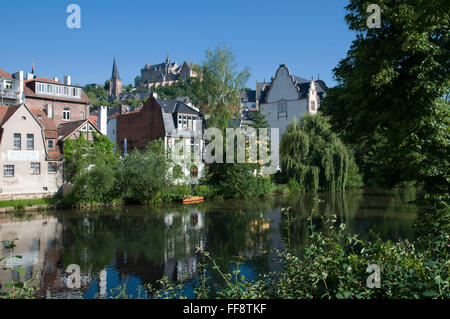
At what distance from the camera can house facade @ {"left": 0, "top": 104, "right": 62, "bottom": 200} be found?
29922 millimetres

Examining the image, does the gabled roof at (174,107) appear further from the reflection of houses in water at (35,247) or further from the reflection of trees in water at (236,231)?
the reflection of houses in water at (35,247)

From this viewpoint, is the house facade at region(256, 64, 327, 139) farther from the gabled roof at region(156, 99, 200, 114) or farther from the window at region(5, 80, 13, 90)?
the window at region(5, 80, 13, 90)

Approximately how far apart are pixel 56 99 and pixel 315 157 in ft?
97.6

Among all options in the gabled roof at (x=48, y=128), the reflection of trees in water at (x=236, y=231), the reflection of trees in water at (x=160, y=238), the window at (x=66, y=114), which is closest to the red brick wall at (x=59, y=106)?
the window at (x=66, y=114)

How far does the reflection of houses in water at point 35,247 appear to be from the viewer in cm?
1260

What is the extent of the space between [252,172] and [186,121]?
11063mm

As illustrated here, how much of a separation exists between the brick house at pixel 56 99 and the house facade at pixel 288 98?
79.0 feet

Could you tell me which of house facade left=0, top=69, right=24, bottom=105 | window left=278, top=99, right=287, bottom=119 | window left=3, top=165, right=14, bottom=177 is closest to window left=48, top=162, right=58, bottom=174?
window left=3, top=165, right=14, bottom=177

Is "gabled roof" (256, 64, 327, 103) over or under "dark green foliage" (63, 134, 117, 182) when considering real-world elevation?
over

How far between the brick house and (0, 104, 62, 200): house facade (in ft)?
29.9

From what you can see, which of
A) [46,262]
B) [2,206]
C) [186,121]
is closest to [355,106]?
[46,262]

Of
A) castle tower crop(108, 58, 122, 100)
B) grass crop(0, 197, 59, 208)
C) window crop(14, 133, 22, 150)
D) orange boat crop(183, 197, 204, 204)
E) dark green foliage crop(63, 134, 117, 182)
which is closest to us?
grass crop(0, 197, 59, 208)

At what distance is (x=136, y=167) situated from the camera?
32656 mm
